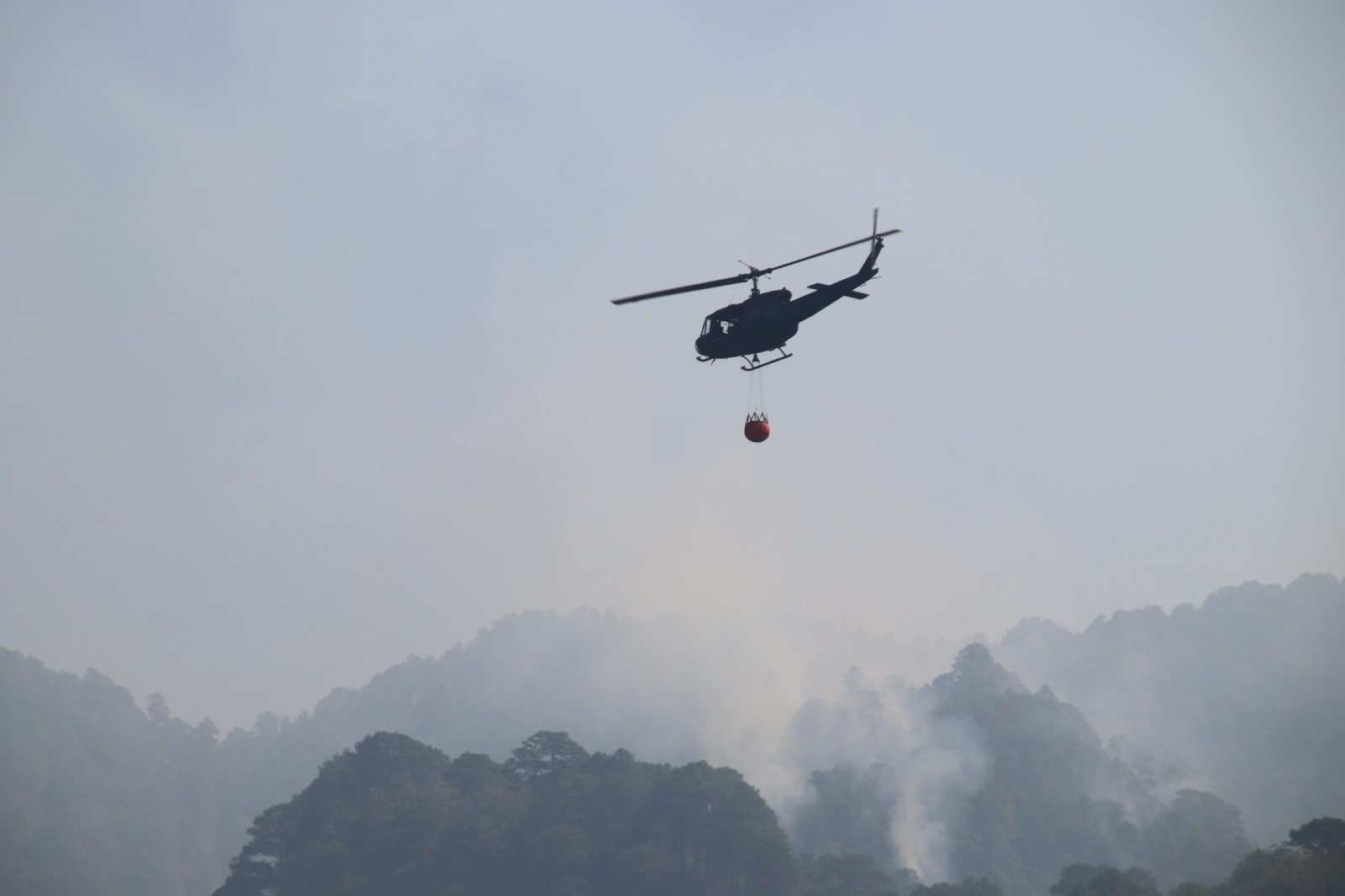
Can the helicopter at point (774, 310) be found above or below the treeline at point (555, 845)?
above

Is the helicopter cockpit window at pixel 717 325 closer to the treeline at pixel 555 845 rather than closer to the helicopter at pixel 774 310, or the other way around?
the helicopter at pixel 774 310

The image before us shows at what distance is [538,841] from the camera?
106 m

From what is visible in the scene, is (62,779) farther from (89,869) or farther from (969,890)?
(969,890)

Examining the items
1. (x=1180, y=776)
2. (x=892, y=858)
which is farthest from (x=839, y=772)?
(x=1180, y=776)

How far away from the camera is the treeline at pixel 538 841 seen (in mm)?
105000

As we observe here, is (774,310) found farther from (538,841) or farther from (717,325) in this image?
(538,841)

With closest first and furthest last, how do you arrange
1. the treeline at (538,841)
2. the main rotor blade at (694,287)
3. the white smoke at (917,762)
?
the main rotor blade at (694,287)
the treeline at (538,841)
the white smoke at (917,762)

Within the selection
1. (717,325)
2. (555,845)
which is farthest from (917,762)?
(717,325)

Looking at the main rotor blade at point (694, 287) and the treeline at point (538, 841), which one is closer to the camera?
the main rotor blade at point (694, 287)

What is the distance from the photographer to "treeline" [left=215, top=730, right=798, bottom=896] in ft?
344

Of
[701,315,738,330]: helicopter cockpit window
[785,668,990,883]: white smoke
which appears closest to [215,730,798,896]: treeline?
[785,668,990,883]: white smoke

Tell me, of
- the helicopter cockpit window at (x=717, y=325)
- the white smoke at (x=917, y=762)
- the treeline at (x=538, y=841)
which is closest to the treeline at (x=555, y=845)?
the treeline at (x=538, y=841)

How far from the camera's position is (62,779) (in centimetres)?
18962

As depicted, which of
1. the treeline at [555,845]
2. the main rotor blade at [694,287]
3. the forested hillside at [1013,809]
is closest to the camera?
the main rotor blade at [694,287]
